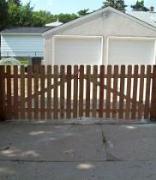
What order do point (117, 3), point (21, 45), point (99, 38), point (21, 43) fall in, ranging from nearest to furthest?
point (99, 38) → point (21, 45) → point (21, 43) → point (117, 3)

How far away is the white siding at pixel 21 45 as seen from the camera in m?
40.3

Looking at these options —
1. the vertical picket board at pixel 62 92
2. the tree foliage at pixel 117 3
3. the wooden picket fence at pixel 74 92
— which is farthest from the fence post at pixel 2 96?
the tree foliage at pixel 117 3

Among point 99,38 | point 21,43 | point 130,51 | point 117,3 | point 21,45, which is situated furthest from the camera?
point 117,3

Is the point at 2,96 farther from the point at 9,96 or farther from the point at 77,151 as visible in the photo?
the point at 77,151

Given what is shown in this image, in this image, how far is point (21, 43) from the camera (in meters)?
40.4

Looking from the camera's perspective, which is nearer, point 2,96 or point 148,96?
point 2,96

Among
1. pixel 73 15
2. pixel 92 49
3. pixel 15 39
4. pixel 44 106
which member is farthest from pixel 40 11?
pixel 44 106

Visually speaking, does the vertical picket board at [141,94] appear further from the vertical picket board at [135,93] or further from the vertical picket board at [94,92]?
the vertical picket board at [94,92]

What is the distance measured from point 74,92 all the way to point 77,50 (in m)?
17.9

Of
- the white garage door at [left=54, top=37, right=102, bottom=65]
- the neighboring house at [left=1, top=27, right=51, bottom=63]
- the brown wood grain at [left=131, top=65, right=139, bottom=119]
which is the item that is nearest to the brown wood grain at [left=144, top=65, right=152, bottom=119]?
the brown wood grain at [left=131, top=65, right=139, bottom=119]

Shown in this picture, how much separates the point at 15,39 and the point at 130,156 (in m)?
36.0

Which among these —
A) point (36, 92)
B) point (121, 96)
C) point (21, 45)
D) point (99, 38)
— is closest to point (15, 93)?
point (36, 92)

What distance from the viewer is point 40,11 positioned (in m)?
69.2

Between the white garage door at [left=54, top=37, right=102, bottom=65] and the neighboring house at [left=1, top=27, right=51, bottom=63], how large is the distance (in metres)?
14.5
